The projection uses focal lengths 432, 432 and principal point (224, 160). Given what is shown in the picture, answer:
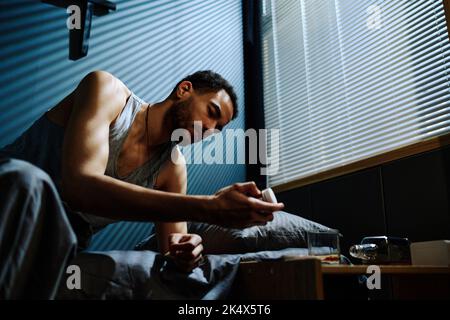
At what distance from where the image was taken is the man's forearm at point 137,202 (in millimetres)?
768

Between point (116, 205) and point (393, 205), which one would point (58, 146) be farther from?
point (393, 205)

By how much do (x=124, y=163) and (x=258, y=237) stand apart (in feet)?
1.46

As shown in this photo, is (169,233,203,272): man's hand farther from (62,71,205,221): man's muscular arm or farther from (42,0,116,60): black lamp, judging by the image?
(42,0,116,60): black lamp

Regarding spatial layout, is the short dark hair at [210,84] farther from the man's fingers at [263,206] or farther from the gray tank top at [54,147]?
the man's fingers at [263,206]

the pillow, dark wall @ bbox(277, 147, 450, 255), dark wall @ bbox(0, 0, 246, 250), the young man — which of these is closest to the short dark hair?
the young man

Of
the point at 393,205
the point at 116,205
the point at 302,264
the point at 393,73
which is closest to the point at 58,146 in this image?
the point at 116,205

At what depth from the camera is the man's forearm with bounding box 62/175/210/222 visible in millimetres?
768

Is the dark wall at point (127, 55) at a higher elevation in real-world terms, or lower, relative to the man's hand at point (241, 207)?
higher

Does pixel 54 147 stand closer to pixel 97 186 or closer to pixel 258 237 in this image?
pixel 97 186

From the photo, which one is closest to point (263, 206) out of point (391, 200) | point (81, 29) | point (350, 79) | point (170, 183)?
point (170, 183)

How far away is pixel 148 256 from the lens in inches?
34.0

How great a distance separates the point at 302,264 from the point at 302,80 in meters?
1.30

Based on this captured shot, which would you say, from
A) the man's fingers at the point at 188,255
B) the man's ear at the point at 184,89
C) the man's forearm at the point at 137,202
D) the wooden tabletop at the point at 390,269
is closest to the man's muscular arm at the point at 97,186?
the man's forearm at the point at 137,202
